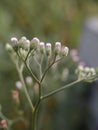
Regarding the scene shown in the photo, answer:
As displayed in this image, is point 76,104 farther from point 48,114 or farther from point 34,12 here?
point 34,12

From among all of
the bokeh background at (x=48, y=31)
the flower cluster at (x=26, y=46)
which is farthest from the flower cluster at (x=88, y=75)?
the bokeh background at (x=48, y=31)

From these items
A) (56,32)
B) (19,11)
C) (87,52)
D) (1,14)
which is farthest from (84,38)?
(1,14)

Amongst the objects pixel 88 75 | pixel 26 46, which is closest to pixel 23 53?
pixel 26 46

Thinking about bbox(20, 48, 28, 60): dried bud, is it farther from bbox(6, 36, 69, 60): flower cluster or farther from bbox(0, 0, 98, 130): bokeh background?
bbox(0, 0, 98, 130): bokeh background

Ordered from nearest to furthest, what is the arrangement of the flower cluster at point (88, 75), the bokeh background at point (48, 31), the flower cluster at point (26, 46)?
the flower cluster at point (26, 46) → the flower cluster at point (88, 75) → the bokeh background at point (48, 31)

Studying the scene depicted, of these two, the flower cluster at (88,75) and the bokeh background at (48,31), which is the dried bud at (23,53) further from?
the bokeh background at (48,31)

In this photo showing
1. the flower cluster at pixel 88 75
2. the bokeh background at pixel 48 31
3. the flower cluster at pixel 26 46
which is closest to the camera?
the flower cluster at pixel 26 46

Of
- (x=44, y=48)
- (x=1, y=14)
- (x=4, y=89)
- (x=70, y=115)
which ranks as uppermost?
(x=1, y=14)

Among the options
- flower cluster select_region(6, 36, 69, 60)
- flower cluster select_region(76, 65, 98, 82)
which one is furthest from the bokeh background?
flower cluster select_region(6, 36, 69, 60)
